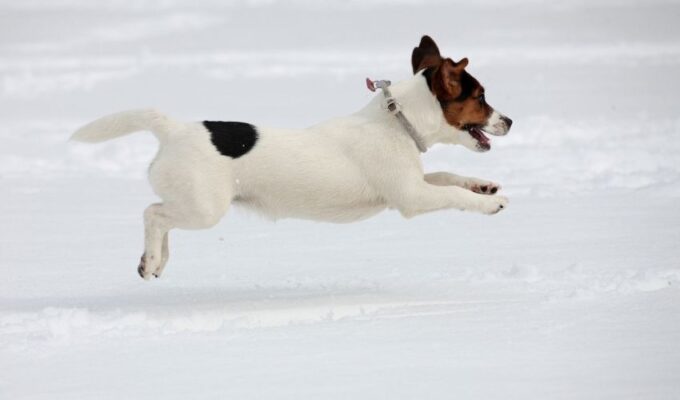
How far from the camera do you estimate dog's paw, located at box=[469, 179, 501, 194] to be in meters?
5.96

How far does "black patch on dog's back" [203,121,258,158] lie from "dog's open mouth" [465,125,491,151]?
3.61ft

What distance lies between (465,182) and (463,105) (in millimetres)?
432

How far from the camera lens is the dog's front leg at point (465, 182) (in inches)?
235

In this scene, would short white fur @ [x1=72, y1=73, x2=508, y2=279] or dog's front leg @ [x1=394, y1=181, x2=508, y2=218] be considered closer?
short white fur @ [x1=72, y1=73, x2=508, y2=279]

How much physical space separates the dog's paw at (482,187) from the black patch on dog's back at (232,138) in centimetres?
118

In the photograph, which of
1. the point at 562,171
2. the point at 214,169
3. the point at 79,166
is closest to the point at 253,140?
the point at 214,169

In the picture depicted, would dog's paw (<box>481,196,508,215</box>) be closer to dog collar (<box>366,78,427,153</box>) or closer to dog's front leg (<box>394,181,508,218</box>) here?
dog's front leg (<box>394,181,508,218</box>)

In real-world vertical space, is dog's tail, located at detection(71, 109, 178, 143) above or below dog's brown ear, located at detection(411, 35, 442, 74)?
below

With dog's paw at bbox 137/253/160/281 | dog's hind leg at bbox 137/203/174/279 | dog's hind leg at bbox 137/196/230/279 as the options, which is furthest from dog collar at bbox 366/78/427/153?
dog's paw at bbox 137/253/160/281

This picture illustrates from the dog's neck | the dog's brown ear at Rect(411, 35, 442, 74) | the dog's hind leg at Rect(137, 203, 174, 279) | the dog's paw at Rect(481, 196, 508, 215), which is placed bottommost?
the dog's hind leg at Rect(137, 203, 174, 279)

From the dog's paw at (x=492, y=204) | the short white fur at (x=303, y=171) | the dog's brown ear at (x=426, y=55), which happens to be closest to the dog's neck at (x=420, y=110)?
the short white fur at (x=303, y=171)

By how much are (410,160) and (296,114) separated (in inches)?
364

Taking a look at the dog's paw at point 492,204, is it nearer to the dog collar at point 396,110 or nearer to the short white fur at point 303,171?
the short white fur at point 303,171

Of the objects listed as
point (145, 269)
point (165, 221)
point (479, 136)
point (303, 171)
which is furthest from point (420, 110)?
point (145, 269)
